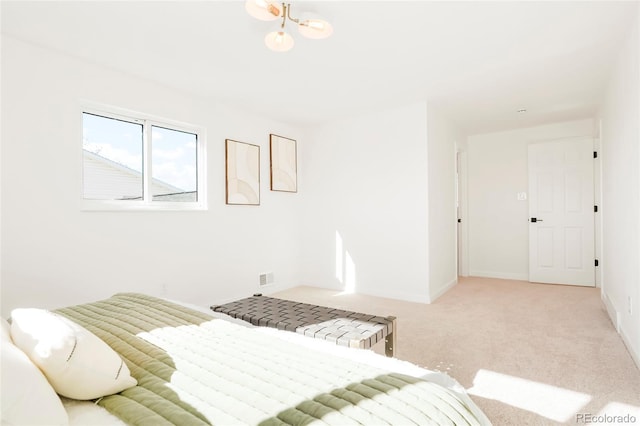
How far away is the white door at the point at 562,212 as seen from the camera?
4.90m

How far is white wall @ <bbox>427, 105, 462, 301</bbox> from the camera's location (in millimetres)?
4242

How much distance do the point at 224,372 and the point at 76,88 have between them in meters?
2.93

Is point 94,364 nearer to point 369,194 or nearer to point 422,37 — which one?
point 422,37

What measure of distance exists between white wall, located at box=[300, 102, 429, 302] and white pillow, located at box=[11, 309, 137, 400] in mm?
3613

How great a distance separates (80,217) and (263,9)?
2.27 metres

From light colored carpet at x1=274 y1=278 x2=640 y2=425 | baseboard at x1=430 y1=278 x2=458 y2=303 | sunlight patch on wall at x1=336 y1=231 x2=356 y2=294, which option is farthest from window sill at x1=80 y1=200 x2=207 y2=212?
baseboard at x1=430 y1=278 x2=458 y2=303

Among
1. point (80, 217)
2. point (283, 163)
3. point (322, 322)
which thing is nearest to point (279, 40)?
point (322, 322)

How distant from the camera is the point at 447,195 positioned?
188 inches

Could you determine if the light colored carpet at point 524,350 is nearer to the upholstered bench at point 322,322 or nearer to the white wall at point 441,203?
the white wall at point 441,203

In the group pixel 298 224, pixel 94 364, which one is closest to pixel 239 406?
pixel 94 364

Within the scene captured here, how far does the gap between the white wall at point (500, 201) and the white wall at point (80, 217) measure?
12.9 feet

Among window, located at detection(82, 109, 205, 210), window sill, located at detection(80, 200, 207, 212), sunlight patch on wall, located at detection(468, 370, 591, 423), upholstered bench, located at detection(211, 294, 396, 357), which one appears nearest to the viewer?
sunlight patch on wall, located at detection(468, 370, 591, 423)

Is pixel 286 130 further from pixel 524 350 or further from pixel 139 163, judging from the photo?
pixel 524 350

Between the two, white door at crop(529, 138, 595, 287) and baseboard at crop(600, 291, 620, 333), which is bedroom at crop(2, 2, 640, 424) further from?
white door at crop(529, 138, 595, 287)
